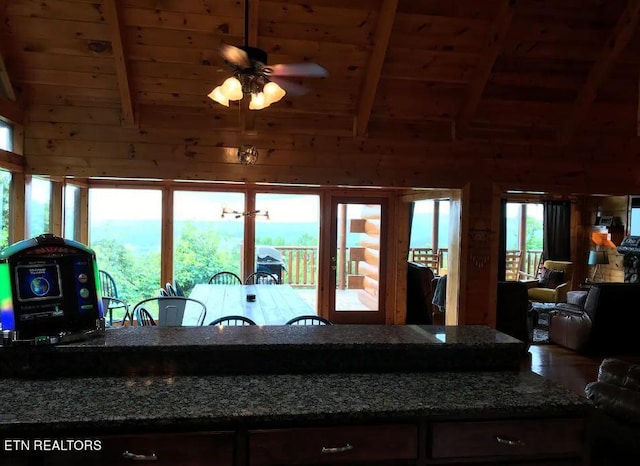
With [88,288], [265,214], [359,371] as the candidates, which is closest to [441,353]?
[359,371]

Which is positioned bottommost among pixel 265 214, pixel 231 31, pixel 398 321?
pixel 398 321

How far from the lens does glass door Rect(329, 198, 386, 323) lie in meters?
7.48

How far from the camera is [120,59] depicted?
4.27 m

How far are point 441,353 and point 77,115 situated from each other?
4410mm

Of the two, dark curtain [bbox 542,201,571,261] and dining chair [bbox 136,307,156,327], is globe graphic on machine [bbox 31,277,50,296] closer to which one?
dining chair [bbox 136,307,156,327]

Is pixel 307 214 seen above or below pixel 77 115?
below

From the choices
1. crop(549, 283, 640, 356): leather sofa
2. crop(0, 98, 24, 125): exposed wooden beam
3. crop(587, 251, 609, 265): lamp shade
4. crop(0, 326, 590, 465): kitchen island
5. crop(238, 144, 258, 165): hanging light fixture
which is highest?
crop(0, 98, 24, 125): exposed wooden beam

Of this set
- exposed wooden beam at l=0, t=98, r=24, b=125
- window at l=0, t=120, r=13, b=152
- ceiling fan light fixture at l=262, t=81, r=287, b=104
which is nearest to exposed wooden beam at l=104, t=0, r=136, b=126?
exposed wooden beam at l=0, t=98, r=24, b=125

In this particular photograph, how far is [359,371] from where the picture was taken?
1.92m

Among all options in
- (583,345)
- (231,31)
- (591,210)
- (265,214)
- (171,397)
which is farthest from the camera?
(591,210)

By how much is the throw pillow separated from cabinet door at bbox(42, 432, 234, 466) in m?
8.70

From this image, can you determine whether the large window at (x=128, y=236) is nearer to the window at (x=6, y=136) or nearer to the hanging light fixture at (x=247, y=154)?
the window at (x=6, y=136)

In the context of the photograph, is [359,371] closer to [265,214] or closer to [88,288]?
[88,288]

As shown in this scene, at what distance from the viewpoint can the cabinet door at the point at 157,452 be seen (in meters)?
1.41
